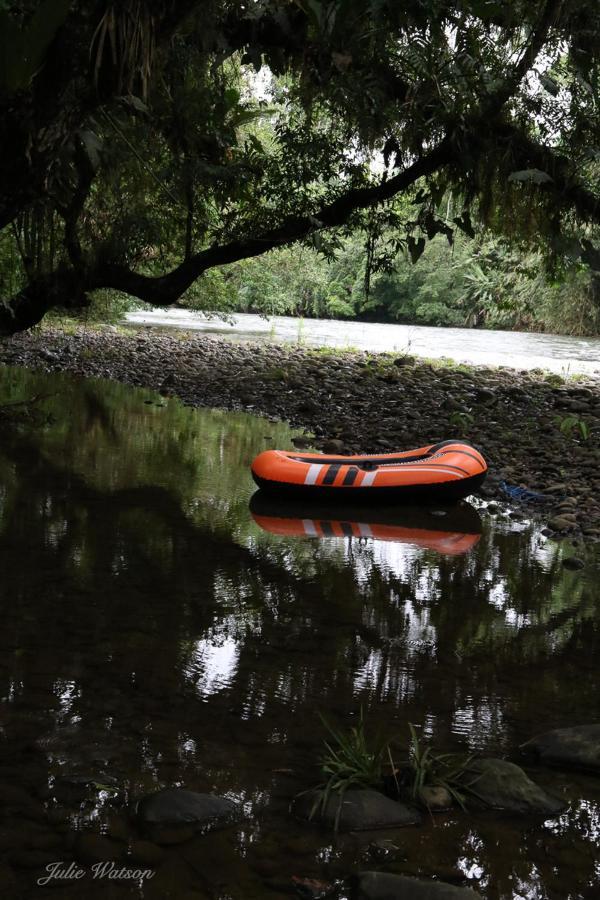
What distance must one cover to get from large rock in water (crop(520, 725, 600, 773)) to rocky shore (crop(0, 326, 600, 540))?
115 inches

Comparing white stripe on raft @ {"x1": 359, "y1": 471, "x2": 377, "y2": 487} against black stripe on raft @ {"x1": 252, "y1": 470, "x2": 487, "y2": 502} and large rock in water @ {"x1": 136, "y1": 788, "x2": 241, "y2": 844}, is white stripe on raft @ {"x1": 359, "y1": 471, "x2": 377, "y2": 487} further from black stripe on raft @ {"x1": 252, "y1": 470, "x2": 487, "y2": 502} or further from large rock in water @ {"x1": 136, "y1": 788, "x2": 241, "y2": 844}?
large rock in water @ {"x1": 136, "y1": 788, "x2": 241, "y2": 844}

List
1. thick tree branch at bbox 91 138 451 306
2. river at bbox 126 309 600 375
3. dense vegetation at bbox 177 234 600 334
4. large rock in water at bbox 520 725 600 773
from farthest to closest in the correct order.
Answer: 1. river at bbox 126 309 600 375
2. dense vegetation at bbox 177 234 600 334
3. thick tree branch at bbox 91 138 451 306
4. large rock in water at bbox 520 725 600 773

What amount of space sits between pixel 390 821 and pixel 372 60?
7.18 metres

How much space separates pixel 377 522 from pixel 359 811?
3506mm

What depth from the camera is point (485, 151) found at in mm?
8773

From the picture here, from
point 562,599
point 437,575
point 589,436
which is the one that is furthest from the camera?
point 589,436

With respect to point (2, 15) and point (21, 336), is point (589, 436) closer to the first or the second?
point (2, 15)

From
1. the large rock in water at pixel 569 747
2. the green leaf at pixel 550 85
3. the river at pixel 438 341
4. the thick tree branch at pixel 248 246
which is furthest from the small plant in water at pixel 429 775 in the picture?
the river at pixel 438 341

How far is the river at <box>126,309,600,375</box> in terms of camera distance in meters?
15.8

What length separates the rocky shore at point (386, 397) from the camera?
6.91 metres

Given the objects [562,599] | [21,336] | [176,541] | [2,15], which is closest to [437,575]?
[562,599]

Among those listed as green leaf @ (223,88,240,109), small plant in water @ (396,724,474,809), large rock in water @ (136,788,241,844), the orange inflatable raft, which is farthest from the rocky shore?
large rock in water @ (136,788,241,844)

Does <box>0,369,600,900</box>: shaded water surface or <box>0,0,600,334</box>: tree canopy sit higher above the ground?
<box>0,0,600,334</box>: tree canopy

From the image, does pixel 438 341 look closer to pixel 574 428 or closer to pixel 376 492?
pixel 574 428
